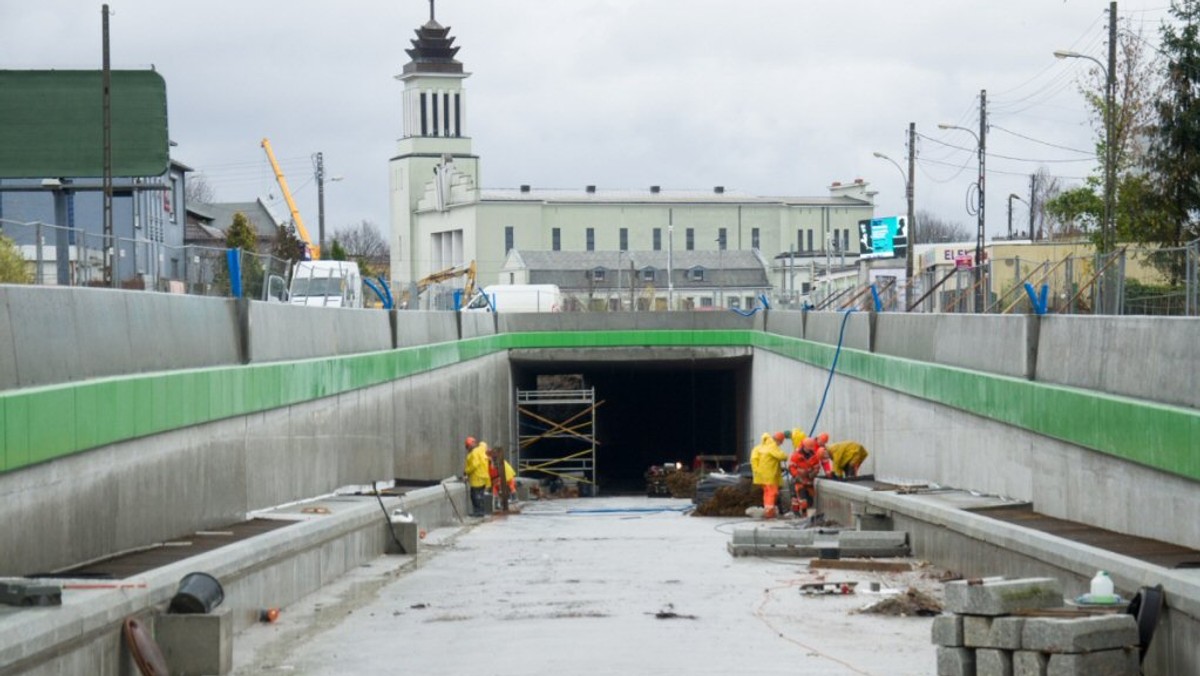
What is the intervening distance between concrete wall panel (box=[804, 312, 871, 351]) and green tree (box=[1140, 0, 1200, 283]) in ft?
31.7

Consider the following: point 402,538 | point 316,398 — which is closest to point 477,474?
point 402,538

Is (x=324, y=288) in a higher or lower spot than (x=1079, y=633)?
higher

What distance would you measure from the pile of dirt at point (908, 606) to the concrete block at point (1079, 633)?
437 cm

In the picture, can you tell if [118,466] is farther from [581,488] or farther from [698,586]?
[581,488]

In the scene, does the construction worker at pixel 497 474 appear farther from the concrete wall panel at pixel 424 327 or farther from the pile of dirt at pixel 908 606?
the pile of dirt at pixel 908 606

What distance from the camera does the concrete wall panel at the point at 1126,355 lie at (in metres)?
14.9

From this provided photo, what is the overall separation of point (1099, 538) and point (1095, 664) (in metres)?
4.38

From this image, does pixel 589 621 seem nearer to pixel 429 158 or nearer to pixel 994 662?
pixel 994 662

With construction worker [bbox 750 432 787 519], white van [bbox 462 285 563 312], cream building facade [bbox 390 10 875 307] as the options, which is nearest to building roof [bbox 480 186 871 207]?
cream building facade [bbox 390 10 875 307]

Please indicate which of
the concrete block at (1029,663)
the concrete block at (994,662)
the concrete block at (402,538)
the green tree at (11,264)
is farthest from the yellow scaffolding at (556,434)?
the concrete block at (1029,663)

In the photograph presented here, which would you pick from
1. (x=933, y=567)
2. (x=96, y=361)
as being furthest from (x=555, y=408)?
(x=96, y=361)

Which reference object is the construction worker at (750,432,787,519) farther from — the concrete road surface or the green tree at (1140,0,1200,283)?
the green tree at (1140,0,1200,283)

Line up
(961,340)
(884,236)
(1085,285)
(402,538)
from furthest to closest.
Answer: (884,236) < (961,340) < (402,538) < (1085,285)

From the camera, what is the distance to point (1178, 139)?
1741 inches
